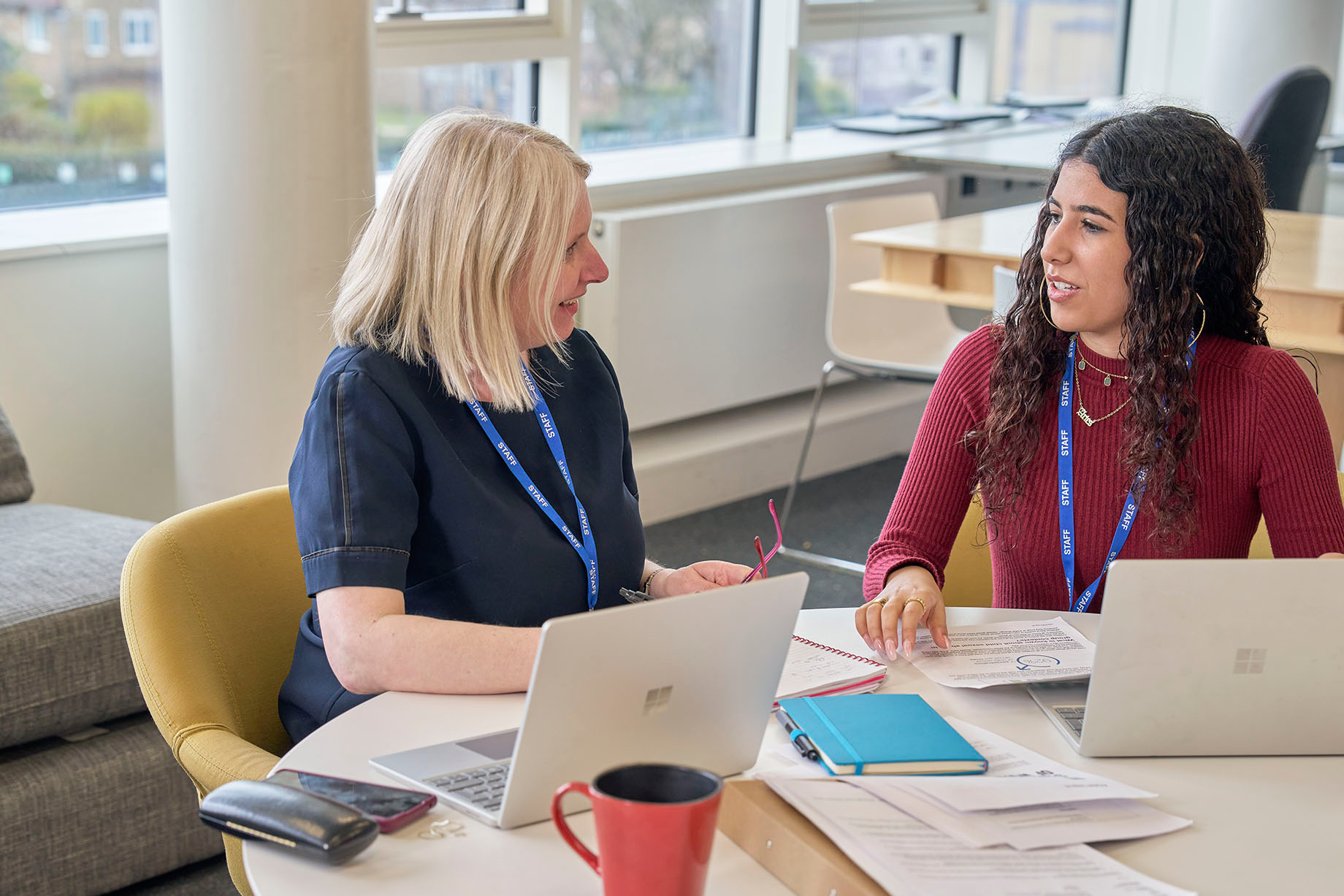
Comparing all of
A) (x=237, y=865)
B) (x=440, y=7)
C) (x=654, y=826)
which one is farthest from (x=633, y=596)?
(x=440, y=7)

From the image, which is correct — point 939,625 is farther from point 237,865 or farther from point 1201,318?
point 237,865

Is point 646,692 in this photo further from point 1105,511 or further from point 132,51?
point 132,51

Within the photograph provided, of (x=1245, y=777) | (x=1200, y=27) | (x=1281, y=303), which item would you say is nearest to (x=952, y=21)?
(x=1200, y=27)

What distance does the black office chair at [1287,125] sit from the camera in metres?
4.23

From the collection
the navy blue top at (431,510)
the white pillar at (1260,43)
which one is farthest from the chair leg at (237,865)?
the white pillar at (1260,43)

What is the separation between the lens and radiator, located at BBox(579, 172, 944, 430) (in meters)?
3.87

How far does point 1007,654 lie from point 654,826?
68cm

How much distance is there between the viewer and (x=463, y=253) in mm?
1457

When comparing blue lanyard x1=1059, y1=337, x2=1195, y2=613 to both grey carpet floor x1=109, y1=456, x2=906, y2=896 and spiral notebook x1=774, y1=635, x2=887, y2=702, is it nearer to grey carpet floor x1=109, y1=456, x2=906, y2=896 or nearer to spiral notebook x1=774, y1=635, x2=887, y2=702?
spiral notebook x1=774, y1=635, x2=887, y2=702

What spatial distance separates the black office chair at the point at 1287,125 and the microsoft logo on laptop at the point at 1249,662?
3.39 metres

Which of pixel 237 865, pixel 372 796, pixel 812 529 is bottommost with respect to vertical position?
pixel 812 529

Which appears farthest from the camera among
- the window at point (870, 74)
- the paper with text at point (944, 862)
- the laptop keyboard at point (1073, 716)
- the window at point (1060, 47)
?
the window at point (1060, 47)

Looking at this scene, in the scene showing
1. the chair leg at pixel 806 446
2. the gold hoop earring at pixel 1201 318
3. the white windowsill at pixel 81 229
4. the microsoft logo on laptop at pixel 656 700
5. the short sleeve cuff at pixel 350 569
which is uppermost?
the gold hoop earring at pixel 1201 318

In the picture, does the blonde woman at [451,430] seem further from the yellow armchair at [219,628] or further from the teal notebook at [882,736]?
the teal notebook at [882,736]
